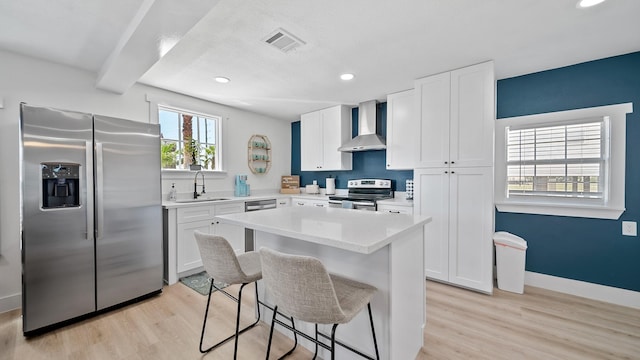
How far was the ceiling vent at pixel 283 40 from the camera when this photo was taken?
2.08 m

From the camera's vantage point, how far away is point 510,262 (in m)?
2.74

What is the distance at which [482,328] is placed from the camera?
208 cm

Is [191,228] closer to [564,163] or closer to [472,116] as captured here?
[472,116]

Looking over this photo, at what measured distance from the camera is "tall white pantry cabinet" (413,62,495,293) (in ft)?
8.70

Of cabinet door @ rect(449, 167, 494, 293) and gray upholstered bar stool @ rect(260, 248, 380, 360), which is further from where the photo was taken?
cabinet door @ rect(449, 167, 494, 293)

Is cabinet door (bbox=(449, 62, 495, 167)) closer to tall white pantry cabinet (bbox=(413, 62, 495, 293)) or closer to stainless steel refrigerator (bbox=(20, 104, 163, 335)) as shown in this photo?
tall white pantry cabinet (bbox=(413, 62, 495, 293))

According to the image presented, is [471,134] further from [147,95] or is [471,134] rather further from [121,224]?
[147,95]

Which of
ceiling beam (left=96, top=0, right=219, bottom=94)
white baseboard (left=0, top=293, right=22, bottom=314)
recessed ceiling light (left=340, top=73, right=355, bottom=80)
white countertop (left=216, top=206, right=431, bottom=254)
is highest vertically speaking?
recessed ceiling light (left=340, top=73, right=355, bottom=80)

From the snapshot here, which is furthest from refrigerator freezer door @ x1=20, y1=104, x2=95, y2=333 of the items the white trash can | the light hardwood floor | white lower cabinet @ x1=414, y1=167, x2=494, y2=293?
the white trash can

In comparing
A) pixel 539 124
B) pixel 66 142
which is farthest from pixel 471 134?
pixel 66 142

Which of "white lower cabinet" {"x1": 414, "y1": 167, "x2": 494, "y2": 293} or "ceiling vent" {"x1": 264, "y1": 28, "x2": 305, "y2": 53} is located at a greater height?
"ceiling vent" {"x1": 264, "y1": 28, "x2": 305, "y2": 53}

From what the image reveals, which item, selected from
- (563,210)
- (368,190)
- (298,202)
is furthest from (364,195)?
(563,210)

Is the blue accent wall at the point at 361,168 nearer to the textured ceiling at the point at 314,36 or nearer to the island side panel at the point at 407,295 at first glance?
the textured ceiling at the point at 314,36

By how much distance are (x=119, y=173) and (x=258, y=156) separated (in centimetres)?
245
